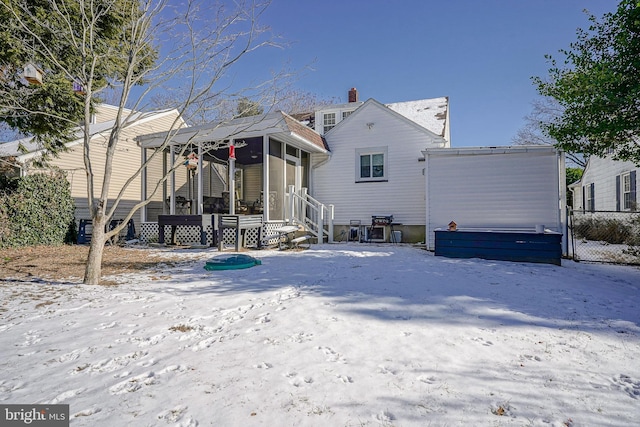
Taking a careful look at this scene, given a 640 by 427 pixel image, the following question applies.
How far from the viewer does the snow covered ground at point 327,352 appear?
204cm

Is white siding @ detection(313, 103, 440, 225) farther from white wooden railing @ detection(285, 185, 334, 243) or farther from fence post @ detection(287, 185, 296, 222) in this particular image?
fence post @ detection(287, 185, 296, 222)

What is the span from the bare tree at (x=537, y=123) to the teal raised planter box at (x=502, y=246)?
70.2 feet

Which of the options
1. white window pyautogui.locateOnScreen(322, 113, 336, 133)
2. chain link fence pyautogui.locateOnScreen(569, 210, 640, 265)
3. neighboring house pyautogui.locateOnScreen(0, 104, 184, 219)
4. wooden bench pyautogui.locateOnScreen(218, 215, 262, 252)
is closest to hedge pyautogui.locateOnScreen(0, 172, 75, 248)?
neighboring house pyautogui.locateOnScreen(0, 104, 184, 219)

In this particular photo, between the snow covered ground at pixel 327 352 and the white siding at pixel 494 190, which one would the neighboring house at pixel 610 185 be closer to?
the white siding at pixel 494 190

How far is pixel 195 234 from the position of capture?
11.6m

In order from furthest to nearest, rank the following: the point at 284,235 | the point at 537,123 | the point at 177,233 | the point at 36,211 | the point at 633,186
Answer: the point at 537,123
the point at 633,186
the point at 177,233
the point at 284,235
the point at 36,211

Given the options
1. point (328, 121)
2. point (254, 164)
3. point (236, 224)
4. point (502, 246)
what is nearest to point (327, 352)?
point (502, 246)

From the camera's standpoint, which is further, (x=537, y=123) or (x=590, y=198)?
(x=537, y=123)

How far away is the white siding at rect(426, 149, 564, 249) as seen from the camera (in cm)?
911

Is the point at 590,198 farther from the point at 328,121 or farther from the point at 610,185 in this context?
the point at 328,121

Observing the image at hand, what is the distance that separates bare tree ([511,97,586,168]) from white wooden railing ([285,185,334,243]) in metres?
21.3

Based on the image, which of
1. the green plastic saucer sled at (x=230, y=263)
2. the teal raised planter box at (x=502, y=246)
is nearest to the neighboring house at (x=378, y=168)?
the teal raised planter box at (x=502, y=246)

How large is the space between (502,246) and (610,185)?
35.5ft

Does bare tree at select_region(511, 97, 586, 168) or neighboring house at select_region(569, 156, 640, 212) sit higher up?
bare tree at select_region(511, 97, 586, 168)
